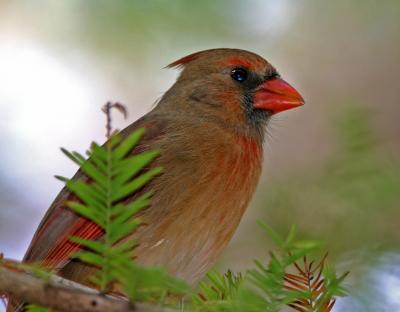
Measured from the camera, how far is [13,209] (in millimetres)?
4172

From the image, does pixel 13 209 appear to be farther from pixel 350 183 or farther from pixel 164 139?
Result: pixel 350 183

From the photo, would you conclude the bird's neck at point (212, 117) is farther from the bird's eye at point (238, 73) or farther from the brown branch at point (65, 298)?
the brown branch at point (65, 298)

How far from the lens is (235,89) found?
3674 mm

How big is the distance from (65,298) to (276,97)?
2324 millimetres

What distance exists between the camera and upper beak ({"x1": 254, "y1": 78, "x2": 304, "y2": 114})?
11.9ft

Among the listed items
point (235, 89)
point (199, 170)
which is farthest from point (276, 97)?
point (199, 170)

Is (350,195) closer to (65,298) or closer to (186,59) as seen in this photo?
(65,298)

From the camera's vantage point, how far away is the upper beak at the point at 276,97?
3.63m

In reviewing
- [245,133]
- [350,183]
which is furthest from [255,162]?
[350,183]

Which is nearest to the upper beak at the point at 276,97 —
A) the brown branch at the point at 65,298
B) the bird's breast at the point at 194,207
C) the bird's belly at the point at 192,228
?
the bird's breast at the point at 194,207

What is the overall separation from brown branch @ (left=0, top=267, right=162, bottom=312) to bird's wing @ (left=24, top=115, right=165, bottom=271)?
1.10 m

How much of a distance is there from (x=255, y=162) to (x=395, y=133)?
115cm

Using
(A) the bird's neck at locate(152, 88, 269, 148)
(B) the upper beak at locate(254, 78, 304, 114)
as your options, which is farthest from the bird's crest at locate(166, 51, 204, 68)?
(B) the upper beak at locate(254, 78, 304, 114)

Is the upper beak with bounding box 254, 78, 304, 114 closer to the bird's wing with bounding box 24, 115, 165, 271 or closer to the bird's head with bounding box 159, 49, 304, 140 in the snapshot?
the bird's head with bounding box 159, 49, 304, 140
